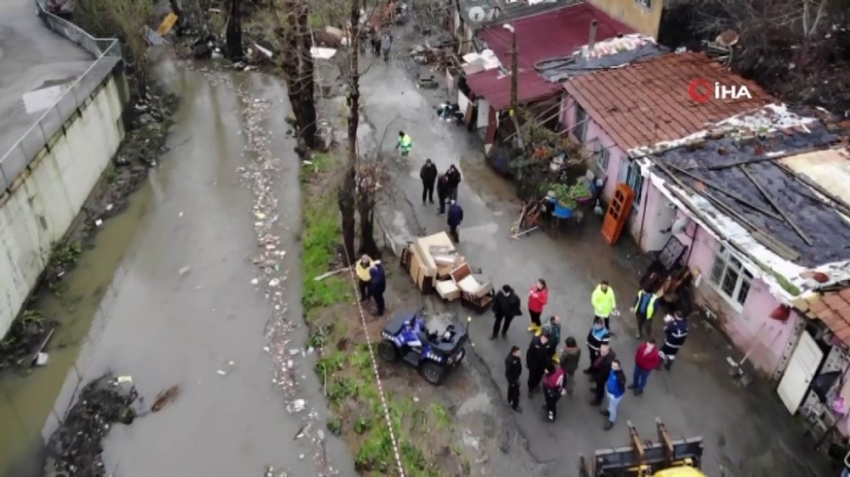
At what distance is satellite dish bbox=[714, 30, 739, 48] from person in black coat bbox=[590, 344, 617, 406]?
9.63 metres

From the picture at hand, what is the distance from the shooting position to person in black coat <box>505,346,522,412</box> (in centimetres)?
1127

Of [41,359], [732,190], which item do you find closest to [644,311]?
[732,190]

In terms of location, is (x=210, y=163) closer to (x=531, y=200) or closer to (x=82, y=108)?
(x=82, y=108)

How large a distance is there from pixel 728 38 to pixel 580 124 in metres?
4.10

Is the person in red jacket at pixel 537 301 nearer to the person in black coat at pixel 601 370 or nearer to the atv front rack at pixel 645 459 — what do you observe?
the person in black coat at pixel 601 370

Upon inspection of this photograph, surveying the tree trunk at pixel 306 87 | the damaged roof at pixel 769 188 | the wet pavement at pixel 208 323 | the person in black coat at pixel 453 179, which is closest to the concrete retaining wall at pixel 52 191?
the wet pavement at pixel 208 323

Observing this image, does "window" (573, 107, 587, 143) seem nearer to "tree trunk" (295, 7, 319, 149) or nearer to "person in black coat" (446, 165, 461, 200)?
"person in black coat" (446, 165, 461, 200)

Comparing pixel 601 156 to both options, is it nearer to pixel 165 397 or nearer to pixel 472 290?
pixel 472 290

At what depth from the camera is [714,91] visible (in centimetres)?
1644

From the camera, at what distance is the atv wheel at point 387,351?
41.9 feet

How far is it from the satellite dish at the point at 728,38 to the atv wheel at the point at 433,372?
11228mm

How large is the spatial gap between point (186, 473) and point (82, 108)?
462 inches

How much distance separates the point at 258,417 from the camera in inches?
490

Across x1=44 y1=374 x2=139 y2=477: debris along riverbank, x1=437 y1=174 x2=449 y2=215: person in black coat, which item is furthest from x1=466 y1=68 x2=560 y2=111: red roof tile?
x1=44 y1=374 x2=139 y2=477: debris along riverbank
